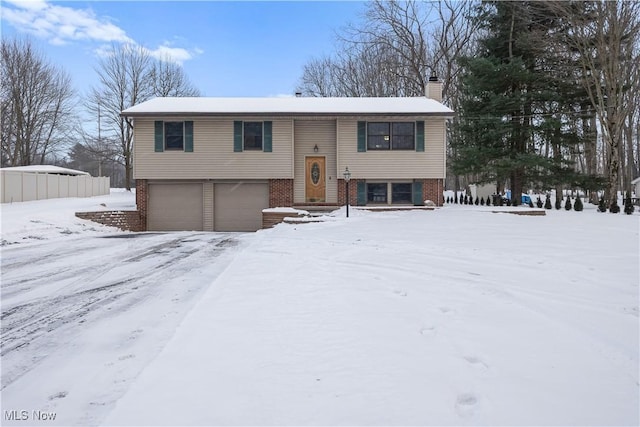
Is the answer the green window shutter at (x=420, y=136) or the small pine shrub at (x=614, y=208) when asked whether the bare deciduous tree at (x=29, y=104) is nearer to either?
the green window shutter at (x=420, y=136)

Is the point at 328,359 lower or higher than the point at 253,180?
lower

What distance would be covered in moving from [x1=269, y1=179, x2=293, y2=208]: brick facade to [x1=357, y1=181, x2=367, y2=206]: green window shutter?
3106 millimetres

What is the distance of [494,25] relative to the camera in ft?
67.3

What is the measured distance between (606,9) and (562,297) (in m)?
18.9

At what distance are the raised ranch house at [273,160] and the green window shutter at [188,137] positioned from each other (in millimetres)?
45

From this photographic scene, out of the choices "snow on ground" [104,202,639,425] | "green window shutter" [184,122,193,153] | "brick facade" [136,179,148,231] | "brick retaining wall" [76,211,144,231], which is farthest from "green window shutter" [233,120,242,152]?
"snow on ground" [104,202,639,425]

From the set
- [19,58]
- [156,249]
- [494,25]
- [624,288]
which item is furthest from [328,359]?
[19,58]

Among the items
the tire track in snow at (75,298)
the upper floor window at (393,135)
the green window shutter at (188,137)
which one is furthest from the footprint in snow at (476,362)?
the green window shutter at (188,137)

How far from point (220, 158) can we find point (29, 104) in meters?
25.4

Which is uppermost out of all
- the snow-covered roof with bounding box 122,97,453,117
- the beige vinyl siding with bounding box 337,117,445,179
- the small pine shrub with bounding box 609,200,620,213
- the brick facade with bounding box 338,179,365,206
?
the snow-covered roof with bounding box 122,97,453,117

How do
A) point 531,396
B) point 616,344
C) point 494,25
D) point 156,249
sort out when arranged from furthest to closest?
1. point 494,25
2. point 156,249
3. point 616,344
4. point 531,396

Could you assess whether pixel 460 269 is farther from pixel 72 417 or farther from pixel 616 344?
pixel 72 417

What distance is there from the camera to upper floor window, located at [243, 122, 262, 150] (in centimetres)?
1670

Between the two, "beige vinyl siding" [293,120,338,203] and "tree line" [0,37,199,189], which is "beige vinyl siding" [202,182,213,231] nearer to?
"beige vinyl siding" [293,120,338,203]
